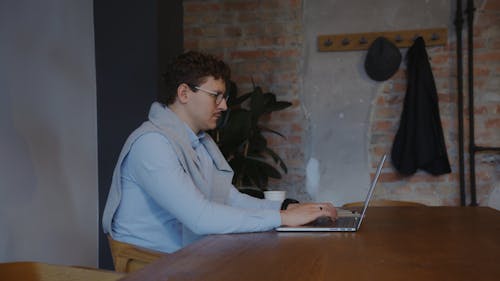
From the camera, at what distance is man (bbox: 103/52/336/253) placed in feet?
5.01

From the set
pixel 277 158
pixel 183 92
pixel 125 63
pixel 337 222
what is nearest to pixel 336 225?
pixel 337 222

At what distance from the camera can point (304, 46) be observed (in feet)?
12.8

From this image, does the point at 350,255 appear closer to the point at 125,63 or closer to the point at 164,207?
the point at 164,207

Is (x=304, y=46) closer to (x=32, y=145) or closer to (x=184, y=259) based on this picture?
(x=32, y=145)

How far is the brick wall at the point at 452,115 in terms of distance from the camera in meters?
3.63

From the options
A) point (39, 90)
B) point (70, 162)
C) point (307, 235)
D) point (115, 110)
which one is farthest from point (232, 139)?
point (307, 235)

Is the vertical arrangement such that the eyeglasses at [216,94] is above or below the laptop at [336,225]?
above

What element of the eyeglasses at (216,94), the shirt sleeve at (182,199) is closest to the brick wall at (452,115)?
the eyeglasses at (216,94)

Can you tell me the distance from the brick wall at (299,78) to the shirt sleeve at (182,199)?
2.39 meters

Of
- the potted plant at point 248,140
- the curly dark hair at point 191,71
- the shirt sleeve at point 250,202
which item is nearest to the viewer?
the curly dark hair at point 191,71

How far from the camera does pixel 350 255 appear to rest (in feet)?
3.78

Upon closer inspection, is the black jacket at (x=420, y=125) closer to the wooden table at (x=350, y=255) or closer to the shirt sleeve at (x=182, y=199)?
the wooden table at (x=350, y=255)

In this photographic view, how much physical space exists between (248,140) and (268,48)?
83 centimetres

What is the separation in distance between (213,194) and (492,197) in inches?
99.0
